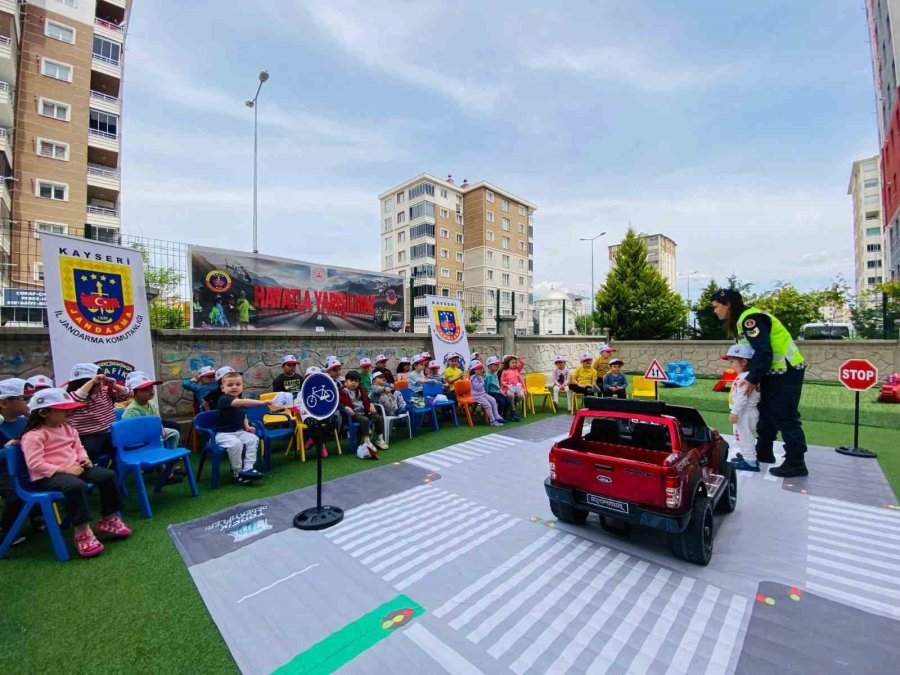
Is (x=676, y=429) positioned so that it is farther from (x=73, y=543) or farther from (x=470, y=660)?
(x=73, y=543)

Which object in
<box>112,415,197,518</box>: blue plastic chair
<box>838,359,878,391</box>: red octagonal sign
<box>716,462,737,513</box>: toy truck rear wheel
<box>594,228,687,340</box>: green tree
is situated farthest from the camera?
<box>594,228,687,340</box>: green tree

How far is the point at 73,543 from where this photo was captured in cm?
345

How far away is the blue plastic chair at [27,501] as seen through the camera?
10.3ft

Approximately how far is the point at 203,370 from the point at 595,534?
18.9ft

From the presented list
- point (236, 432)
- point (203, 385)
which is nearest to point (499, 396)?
point (236, 432)

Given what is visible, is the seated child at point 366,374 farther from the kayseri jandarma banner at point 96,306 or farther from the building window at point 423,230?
the building window at point 423,230

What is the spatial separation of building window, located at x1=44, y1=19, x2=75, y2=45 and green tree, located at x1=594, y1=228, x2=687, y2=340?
34.6 meters

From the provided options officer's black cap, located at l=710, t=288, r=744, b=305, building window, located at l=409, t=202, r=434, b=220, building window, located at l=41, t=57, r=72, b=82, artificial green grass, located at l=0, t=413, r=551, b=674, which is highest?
building window, located at l=41, t=57, r=72, b=82

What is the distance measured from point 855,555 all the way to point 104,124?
35.9 meters

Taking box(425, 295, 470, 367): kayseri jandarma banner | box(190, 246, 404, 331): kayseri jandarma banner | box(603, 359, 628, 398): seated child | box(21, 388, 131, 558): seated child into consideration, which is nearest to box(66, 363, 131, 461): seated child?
box(21, 388, 131, 558): seated child

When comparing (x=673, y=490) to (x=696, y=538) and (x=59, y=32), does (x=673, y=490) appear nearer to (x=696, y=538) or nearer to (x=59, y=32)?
(x=696, y=538)

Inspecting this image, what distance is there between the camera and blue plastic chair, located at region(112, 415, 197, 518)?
3.99 m

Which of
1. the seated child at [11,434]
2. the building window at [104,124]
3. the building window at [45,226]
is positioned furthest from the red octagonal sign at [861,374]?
the building window at [104,124]

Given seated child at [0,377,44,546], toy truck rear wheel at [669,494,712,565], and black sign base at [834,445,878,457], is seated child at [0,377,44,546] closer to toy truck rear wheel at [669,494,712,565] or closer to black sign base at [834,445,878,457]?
toy truck rear wheel at [669,494,712,565]
